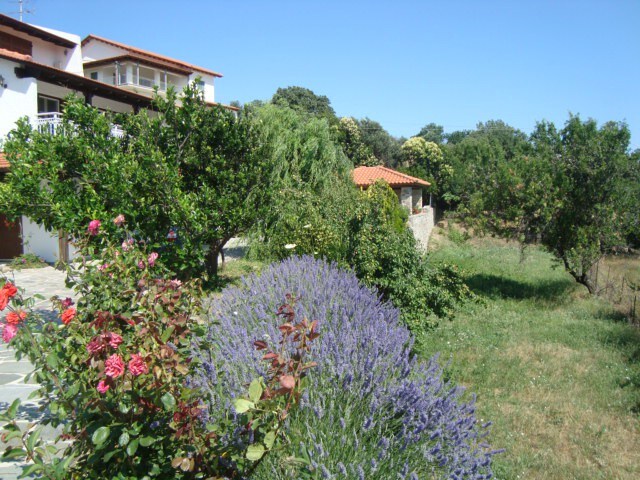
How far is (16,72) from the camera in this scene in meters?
18.4

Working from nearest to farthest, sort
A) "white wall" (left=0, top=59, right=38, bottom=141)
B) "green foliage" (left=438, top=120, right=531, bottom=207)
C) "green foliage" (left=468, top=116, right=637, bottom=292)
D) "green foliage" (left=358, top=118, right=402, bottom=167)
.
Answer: "green foliage" (left=468, top=116, right=637, bottom=292) → "green foliage" (left=438, top=120, right=531, bottom=207) → "white wall" (left=0, top=59, right=38, bottom=141) → "green foliage" (left=358, top=118, right=402, bottom=167)

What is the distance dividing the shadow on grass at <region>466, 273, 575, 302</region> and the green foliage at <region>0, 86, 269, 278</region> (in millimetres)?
8018

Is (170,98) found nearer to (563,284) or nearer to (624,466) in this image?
(624,466)

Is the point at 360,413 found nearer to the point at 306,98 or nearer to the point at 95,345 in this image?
the point at 95,345

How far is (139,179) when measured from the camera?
317 inches

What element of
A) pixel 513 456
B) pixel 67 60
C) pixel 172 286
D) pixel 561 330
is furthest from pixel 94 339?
pixel 67 60

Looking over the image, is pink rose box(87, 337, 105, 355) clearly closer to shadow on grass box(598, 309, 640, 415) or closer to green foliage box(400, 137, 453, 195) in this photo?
shadow on grass box(598, 309, 640, 415)

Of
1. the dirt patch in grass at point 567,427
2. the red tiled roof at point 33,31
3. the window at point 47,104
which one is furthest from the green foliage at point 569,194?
the red tiled roof at point 33,31

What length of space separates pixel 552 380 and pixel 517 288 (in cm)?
882

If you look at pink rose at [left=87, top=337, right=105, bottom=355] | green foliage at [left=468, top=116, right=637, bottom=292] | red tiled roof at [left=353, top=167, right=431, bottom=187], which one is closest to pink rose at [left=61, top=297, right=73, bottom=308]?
pink rose at [left=87, top=337, right=105, bottom=355]

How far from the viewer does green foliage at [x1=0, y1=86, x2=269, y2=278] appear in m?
7.70

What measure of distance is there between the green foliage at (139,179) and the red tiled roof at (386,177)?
22838 millimetres

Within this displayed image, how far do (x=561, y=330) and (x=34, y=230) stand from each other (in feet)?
56.6

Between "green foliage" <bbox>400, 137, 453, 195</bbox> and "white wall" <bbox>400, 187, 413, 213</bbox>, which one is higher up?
"green foliage" <bbox>400, 137, 453, 195</bbox>
